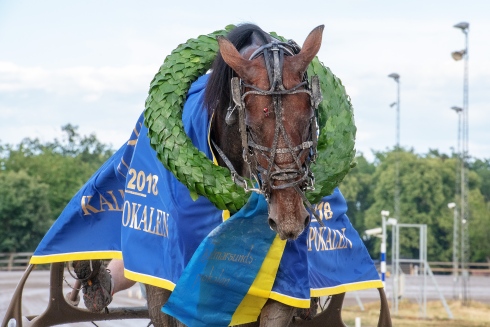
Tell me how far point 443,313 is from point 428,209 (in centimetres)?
4278

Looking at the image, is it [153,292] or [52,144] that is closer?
[153,292]

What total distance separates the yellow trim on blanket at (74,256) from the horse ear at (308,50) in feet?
10.1

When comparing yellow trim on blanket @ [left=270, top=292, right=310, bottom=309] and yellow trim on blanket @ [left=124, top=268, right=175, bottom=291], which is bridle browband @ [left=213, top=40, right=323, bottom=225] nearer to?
yellow trim on blanket @ [left=270, top=292, right=310, bottom=309]

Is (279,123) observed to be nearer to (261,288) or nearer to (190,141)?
(190,141)

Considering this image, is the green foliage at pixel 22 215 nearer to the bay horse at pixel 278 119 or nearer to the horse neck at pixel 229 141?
the horse neck at pixel 229 141

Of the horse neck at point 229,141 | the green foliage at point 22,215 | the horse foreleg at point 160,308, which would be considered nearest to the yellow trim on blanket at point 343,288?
the horse foreleg at point 160,308

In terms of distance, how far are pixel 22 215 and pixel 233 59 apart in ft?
139

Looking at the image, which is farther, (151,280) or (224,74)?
(151,280)

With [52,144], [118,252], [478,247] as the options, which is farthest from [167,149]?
[52,144]

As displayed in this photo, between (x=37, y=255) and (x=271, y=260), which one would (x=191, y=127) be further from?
(x=37, y=255)

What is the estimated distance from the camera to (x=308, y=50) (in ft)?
15.9

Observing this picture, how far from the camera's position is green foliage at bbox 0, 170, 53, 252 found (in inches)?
1781

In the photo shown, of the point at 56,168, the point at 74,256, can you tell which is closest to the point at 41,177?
the point at 56,168

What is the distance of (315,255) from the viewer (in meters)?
6.52
